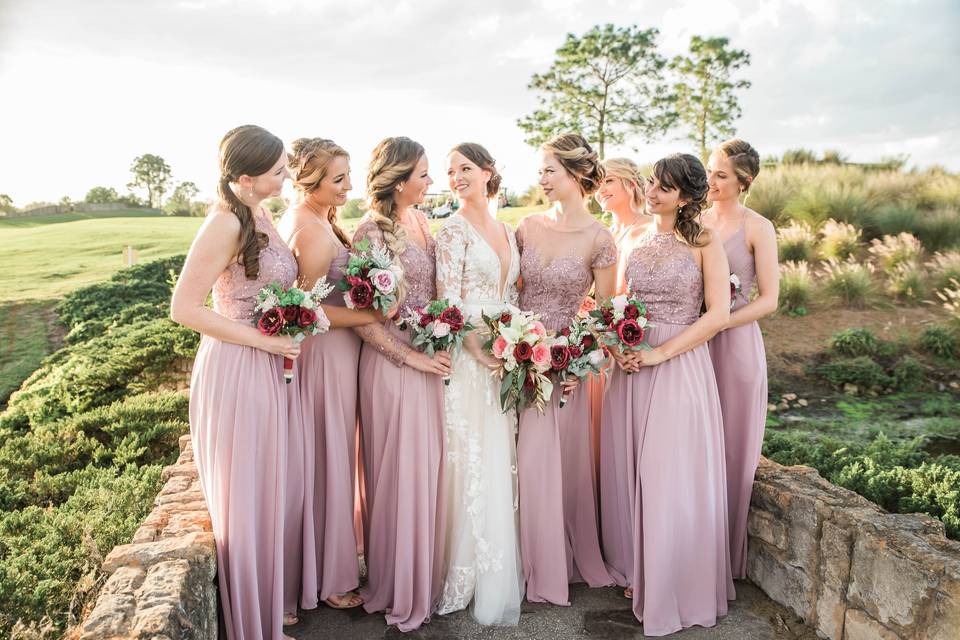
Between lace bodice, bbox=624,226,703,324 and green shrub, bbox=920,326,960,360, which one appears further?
green shrub, bbox=920,326,960,360

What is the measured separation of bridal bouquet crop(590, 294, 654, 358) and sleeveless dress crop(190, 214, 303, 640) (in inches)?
73.3

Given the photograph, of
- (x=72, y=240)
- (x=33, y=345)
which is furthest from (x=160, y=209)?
Answer: (x=33, y=345)

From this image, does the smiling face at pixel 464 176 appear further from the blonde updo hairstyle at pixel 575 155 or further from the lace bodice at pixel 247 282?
the lace bodice at pixel 247 282

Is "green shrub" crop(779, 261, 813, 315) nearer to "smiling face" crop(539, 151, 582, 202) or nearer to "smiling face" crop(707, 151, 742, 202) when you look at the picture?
"smiling face" crop(707, 151, 742, 202)

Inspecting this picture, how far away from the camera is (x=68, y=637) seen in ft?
11.2

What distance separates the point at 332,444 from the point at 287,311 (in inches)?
42.0

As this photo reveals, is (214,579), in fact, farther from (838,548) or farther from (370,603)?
(838,548)

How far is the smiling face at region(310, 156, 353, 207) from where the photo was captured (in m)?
4.42

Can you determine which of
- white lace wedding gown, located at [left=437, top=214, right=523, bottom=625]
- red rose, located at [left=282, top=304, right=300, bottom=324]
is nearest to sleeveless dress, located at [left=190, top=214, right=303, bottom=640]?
red rose, located at [left=282, top=304, right=300, bottom=324]

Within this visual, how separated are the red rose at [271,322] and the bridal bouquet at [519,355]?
1226mm

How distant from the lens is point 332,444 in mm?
4398

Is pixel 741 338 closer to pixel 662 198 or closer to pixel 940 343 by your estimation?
pixel 662 198

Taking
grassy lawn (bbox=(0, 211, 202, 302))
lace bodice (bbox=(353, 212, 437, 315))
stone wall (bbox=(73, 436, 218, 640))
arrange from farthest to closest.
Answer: grassy lawn (bbox=(0, 211, 202, 302)), lace bodice (bbox=(353, 212, 437, 315)), stone wall (bbox=(73, 436, 218, 640))

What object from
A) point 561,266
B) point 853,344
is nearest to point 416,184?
point 561,266
